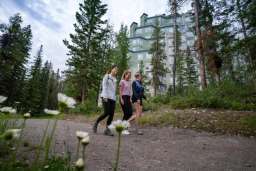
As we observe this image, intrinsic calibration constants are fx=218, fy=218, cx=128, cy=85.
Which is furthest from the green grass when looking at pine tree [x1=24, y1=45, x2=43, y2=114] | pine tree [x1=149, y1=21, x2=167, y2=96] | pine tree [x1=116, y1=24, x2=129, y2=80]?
pine tree [x1=24, y1=45, x2=43, y2=114]

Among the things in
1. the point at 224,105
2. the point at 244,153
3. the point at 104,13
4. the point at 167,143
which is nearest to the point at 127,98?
the point at 167,143

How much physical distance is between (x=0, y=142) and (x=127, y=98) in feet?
14.0

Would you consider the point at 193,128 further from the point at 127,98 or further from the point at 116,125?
the point at 116,125

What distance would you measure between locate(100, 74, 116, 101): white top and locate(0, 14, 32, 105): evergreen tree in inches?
1001

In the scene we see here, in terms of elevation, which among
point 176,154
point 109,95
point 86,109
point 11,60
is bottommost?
point 176,154

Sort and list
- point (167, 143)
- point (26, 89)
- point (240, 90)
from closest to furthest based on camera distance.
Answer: point (167, 143), point (240, 90), point (26, 89)

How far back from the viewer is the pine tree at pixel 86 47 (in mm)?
24219

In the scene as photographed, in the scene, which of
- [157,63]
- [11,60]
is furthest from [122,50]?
[11,60]

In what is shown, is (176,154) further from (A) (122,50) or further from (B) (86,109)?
(A) (122,50)

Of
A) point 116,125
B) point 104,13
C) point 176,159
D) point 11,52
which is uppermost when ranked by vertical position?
point 104,13

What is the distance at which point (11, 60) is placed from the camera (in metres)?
29.1

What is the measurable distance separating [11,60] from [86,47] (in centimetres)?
1152

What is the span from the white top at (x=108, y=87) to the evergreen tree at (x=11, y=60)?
25.4m

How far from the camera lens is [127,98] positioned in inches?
273
